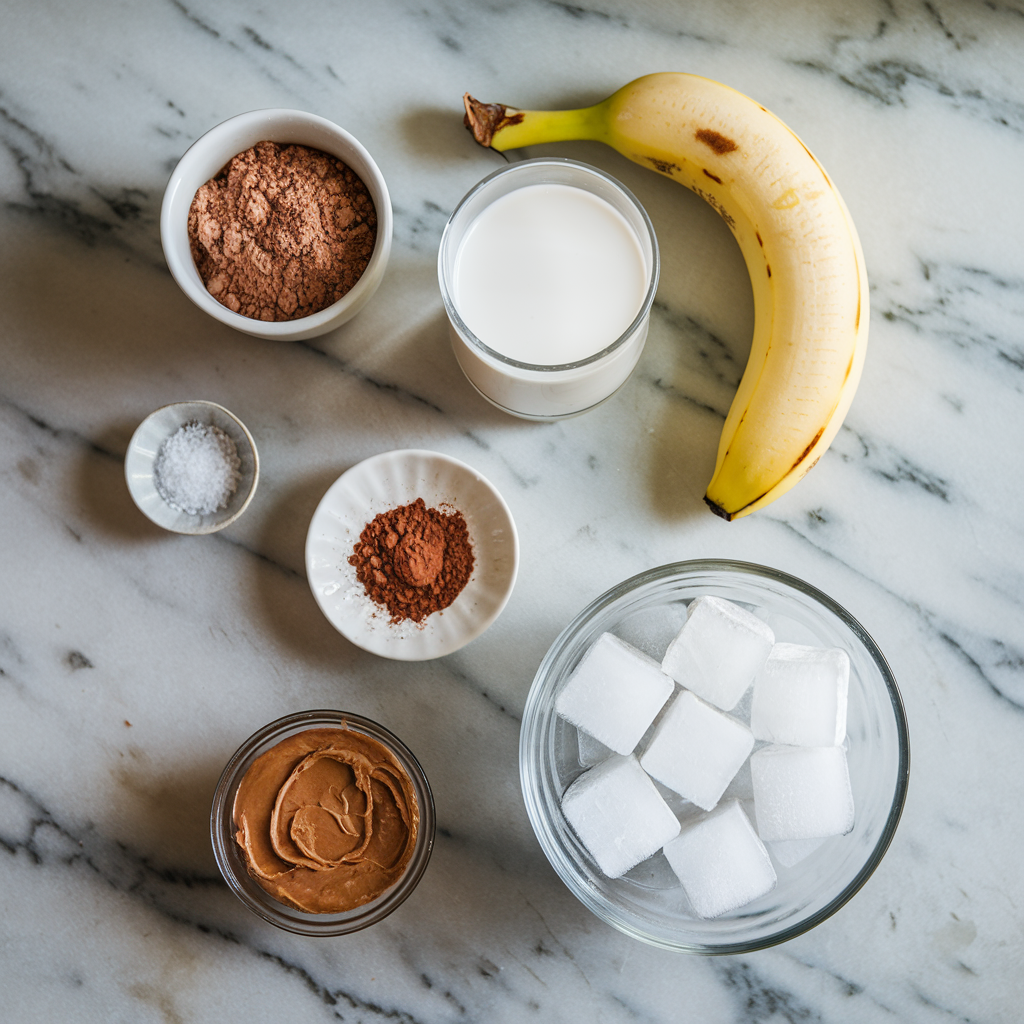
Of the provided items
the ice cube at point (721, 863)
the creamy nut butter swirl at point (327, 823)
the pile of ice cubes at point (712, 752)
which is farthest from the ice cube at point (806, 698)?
the creamy nut butter swirl at point (327, 823)

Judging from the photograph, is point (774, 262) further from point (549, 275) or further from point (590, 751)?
point (590, 751)

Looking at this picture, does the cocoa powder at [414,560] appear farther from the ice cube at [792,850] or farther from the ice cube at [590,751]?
the ice cube at [792,850]

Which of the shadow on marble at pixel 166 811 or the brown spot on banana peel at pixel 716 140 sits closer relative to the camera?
the brown spot on banana peel at pixel 716 140

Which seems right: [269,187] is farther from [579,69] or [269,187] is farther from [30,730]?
[30,730]

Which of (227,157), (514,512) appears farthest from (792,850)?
(227,157)

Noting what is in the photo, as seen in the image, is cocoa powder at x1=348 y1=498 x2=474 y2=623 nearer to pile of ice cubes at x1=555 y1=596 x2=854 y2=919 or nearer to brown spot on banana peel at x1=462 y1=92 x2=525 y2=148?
pile of ice cubes at x1=555 y1=596 x2=854 y2=919
